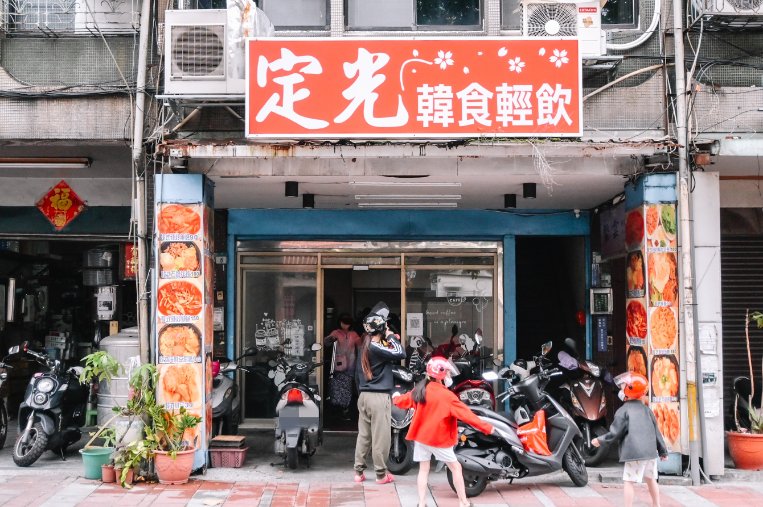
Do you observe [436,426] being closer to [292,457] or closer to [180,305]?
[292,457]

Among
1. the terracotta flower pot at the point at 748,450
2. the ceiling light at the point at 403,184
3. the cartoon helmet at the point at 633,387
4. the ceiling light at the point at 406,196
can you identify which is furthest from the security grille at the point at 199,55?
the terracotta flower pot at the point at 748,450

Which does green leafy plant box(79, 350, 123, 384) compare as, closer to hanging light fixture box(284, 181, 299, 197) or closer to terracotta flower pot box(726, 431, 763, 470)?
hanging light fixture box(284, 181, 299, 197)

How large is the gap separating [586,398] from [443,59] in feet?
14.4

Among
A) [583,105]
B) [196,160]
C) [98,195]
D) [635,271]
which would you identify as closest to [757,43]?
[583,105]

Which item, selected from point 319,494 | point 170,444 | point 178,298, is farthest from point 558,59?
point 170,444

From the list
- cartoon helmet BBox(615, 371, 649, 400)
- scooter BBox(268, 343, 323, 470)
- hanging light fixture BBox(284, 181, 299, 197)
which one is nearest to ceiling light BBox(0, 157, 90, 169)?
hanging light fixture BBox(284, 181, 299, 197)

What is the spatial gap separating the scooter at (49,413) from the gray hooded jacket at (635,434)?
247 inches

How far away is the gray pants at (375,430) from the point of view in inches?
362

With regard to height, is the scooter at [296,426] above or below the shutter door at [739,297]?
below

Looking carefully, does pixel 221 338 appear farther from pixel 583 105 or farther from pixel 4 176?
pixel 583 105

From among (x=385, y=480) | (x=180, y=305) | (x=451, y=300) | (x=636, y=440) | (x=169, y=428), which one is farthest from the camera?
(x=451, y=300)

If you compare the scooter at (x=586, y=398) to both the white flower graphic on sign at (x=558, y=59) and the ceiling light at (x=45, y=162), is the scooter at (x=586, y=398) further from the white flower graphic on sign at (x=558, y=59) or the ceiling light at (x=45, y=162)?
the ceiling light at (x=45, y=162)

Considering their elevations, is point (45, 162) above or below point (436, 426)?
above

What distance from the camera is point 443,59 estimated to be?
895 centimetres
